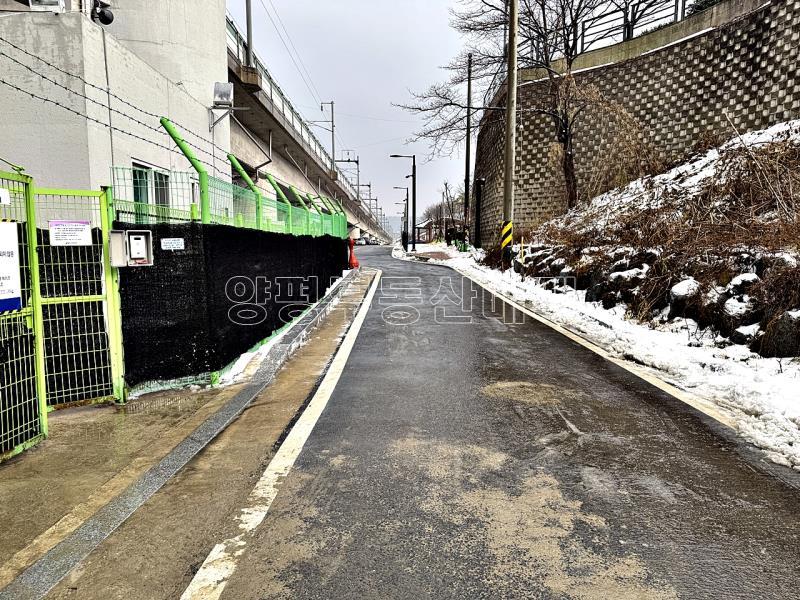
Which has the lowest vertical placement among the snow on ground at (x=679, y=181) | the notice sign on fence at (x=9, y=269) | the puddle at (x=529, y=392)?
the puddle at (x=529, y=392)

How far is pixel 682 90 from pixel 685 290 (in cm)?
1529

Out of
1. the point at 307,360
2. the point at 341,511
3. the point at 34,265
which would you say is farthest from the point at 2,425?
the point at 307,360

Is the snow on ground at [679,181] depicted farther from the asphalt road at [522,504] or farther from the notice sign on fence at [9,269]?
the notice sign on fence at [9,269]

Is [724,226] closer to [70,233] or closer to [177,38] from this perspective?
[70,233]

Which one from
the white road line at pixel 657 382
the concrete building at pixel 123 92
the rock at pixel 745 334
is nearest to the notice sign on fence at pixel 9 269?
the concrete building at pixel 123 92

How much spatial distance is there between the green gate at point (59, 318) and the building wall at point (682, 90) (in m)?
17.6

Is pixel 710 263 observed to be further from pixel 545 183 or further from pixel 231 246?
pixel 545 183

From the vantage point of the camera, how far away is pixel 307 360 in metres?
7.45

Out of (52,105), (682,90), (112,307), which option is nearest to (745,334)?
(112,307)

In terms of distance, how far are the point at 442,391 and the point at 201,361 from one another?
2.73 meters

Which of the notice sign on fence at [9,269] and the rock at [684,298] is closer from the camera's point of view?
the notice sign on fence at [9,269]

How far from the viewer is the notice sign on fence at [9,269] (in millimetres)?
4004

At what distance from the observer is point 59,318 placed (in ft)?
17.3

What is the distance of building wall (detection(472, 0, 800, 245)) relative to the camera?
53.5 ft
